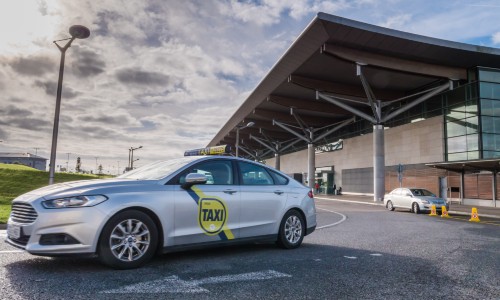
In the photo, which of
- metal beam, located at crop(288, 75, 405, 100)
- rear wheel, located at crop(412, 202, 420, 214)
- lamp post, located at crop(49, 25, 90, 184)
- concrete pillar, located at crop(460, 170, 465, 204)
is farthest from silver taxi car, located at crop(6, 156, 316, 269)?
metal beam, located at crop(288, 75, 405, 100)

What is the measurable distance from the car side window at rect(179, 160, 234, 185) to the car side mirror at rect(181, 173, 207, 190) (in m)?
0.27

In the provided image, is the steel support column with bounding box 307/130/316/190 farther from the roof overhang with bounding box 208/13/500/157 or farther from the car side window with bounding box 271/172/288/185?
the car side window with bounding box 271/172/288/185

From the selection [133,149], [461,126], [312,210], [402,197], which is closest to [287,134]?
[133,149]

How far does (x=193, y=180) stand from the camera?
18.7 feet

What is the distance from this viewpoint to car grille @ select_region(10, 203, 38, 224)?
4904mm

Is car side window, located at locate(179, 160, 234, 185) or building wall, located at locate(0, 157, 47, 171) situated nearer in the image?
car side window, located at locate(179, 160, 234, 185)

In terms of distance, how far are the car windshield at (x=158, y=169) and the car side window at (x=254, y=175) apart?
2.90ft

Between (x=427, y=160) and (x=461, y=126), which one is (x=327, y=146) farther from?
(x=461, y=126)

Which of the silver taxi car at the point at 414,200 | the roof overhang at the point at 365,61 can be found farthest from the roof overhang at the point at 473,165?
the roof overhang at the point at 365,61

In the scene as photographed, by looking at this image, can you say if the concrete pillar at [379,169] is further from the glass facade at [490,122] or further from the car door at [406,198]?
the car door at [406,198]

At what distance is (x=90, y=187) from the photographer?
5152 millimetres

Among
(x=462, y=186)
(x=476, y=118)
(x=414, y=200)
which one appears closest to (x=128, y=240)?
(x=414, y=200)

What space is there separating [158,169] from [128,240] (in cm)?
149

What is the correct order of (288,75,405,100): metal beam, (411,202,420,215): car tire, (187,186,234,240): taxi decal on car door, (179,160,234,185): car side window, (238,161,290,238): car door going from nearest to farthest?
(187,186,234,240): taxi decal on car door → (179,160,234,185): car side window → (238,161,290,238): car door → (411,202,420,215): car tire → (288,75,405,100): metal beam
